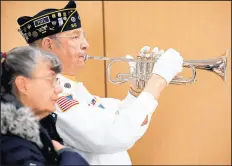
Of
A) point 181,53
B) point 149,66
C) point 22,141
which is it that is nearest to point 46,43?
point 149,66

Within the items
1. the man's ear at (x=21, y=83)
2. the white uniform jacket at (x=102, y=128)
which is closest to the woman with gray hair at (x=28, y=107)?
Answer: the man's ear at (x=21, y=83)

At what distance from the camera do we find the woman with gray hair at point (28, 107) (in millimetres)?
765

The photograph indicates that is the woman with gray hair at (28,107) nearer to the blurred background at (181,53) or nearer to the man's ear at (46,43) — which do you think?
the man's ear at (46,43)

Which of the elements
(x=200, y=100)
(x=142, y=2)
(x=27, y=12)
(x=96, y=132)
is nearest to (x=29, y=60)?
(x=96, y=132)

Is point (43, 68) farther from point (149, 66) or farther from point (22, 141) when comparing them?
point (149, 66)

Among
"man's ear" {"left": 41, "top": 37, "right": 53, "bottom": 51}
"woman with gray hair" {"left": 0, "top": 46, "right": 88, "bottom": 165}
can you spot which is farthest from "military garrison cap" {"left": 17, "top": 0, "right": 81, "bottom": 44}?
"woman with gray hair" {"left": 0, "top": 46, "right": 88, "bottom": 165}

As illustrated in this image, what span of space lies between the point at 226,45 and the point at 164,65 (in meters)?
1.27

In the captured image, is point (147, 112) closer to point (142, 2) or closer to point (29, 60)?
point (29, 60)

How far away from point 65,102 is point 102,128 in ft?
0.48

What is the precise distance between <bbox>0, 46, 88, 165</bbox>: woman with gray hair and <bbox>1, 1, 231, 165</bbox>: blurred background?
1.19 meters

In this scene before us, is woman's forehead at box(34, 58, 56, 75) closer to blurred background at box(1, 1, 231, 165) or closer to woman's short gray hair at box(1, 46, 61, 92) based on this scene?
woman's short gray hair at box(1, 46, 61, 92)

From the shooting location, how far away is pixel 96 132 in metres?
1.02

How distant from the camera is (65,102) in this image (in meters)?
1.10

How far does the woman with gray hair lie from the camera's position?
76 cm
